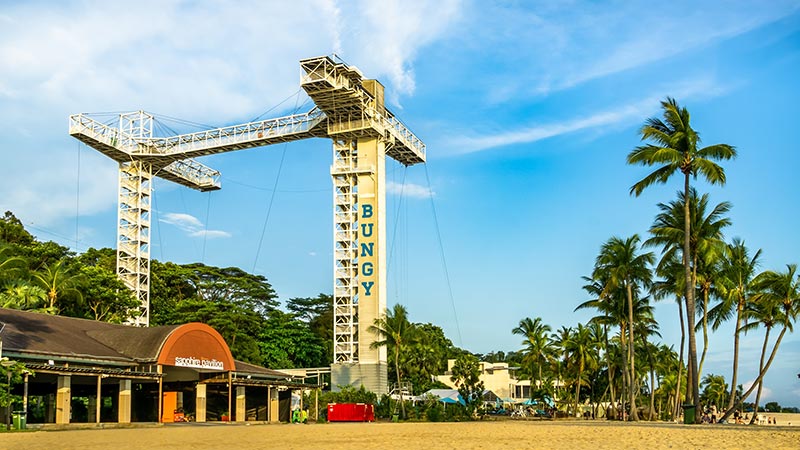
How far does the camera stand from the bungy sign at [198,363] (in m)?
38.2

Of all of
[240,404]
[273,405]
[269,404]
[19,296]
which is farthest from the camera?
[273,405]

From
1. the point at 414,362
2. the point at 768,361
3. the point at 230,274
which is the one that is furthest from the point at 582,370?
the point at 230,274

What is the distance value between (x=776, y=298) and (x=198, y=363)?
90.6 feet

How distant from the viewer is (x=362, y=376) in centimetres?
5812

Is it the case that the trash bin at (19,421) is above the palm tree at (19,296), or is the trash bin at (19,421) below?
below

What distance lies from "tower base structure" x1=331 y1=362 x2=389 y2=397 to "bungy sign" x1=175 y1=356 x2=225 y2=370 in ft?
59.2

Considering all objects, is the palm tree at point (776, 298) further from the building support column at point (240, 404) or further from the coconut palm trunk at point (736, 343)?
the building support column at point (240, 404)

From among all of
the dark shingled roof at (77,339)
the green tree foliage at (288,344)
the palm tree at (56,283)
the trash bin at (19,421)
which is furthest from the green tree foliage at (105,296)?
the trash bin at (19,421)

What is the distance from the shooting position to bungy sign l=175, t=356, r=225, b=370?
125 feet

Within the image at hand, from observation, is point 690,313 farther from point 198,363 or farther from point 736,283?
point 198,363

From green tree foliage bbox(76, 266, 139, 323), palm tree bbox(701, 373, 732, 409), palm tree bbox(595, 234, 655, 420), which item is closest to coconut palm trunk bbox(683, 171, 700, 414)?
palm tree bbox(595, 234, 655, 420)

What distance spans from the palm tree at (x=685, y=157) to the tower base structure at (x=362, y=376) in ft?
91.7

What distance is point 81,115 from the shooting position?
58.7 meters

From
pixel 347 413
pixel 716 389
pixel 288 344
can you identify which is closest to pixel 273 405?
pixel 347 413
